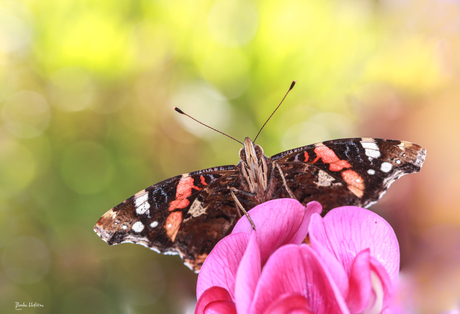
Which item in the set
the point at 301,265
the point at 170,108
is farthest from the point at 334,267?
the point at 170,108

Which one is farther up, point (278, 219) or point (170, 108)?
point (170, 108)

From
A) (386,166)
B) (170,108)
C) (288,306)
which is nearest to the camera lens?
(288,306)

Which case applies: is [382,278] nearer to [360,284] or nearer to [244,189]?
[360,284]

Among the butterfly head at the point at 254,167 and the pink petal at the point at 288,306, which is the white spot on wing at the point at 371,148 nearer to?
the butterfly head at the point at 254,167

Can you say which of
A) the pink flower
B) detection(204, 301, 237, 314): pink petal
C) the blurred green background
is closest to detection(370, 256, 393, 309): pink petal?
the pink flower

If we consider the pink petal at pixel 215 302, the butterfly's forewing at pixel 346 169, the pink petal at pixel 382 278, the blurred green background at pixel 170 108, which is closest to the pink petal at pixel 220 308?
the pink petal at pixel 215 302

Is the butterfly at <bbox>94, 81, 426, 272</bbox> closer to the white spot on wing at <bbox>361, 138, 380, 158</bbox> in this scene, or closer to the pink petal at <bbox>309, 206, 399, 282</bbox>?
the white spot on wing at <bbox>361, 138, 380, 158</bbox>

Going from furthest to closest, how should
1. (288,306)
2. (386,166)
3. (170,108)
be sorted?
(170,108)
(386,166)
(288,306)
